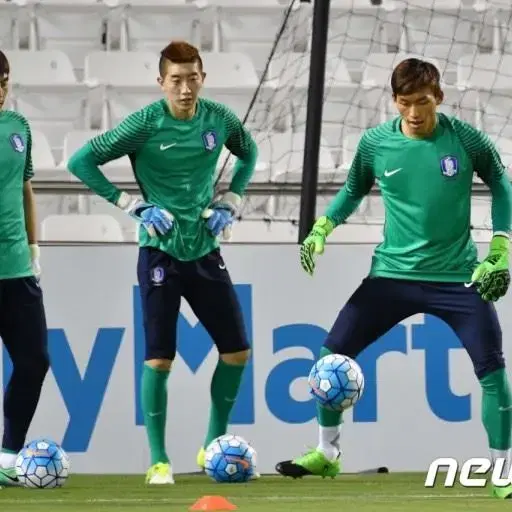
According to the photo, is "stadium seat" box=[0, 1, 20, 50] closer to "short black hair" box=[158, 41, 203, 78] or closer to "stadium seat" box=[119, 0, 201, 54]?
"stadium seat" box=[119, 0, 201, 54]

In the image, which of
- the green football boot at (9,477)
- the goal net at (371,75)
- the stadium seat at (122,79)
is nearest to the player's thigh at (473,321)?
the green football boot at (9,477)

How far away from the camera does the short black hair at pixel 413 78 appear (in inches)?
250

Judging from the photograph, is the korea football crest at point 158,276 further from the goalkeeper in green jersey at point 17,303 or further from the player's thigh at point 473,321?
the player's thigh at point 473,321

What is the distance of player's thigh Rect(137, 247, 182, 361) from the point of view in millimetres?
7117

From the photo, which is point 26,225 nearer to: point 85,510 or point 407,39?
point 85,510

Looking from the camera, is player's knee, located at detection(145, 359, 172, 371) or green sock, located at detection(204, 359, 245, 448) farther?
green sock, located at detection(204, 359, 245, 448)

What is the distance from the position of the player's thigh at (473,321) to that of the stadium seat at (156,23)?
5641 millimetres

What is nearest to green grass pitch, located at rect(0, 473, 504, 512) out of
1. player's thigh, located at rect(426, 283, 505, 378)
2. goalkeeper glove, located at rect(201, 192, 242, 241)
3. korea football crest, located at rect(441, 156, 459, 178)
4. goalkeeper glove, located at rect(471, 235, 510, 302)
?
player's thigh, located at rect(426, 283, 505, 378)

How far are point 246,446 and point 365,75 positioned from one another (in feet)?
16.7

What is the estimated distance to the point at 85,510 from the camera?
17.6 feet

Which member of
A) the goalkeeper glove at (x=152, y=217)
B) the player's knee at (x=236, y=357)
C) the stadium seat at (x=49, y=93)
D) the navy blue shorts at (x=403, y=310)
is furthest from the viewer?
the stadium seat at (x=49, y=93)

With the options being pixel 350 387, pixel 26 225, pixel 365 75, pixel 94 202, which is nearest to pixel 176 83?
pixel 26 225

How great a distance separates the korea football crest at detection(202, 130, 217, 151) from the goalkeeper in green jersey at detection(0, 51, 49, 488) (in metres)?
0.85

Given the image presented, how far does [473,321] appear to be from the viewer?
6.43 meters
